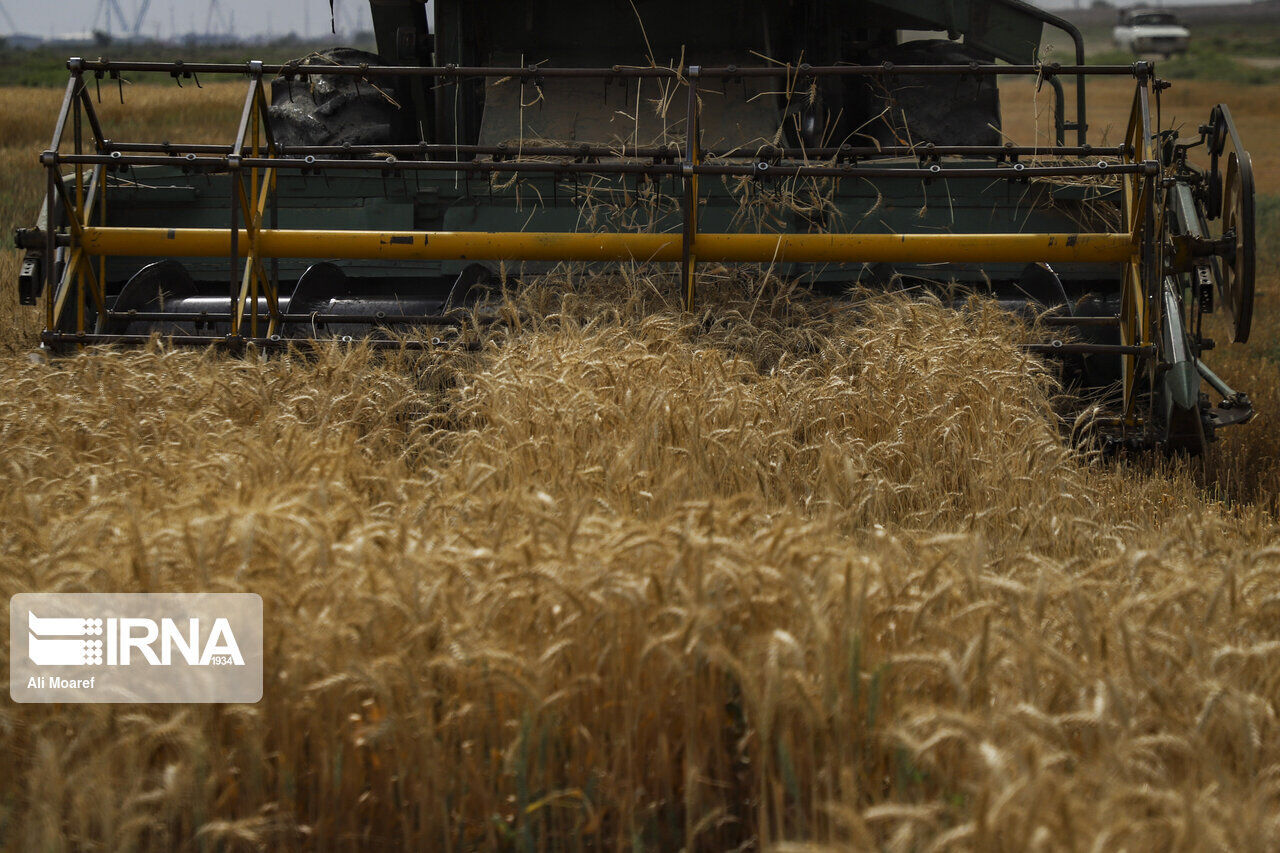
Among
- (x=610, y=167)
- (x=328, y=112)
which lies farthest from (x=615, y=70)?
(x=328, y=112)

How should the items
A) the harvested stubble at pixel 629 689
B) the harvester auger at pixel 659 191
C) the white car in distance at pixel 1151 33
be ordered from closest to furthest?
the harvested stubble at pixel 629 689 < the harvester auger at pixel 659 191 < the white car in distance at pixel 1151 33

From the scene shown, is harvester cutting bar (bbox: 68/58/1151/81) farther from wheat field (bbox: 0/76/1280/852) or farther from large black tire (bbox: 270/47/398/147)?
wheat field (bbox: 0/76/1280/852)

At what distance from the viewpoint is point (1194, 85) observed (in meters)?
38.4

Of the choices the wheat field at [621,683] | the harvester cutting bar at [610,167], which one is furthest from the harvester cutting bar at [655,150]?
the wheat field at [621,683]

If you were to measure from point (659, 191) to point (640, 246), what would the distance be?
736mm

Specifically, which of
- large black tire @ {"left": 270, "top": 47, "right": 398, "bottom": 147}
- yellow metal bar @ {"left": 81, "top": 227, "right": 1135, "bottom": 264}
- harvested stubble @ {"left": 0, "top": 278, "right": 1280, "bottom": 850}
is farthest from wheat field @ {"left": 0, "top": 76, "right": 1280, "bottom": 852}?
large black tire @ {"left": 270, "top": 47, "right": 398, "bottom": 147}

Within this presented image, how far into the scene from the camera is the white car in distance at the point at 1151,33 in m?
50.8

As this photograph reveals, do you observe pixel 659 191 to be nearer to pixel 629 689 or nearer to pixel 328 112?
pixel 328 112

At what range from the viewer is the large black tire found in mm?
6633

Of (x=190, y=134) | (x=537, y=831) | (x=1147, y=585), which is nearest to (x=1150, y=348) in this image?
(x=1147, y=585)

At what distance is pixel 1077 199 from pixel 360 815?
16.0ft
